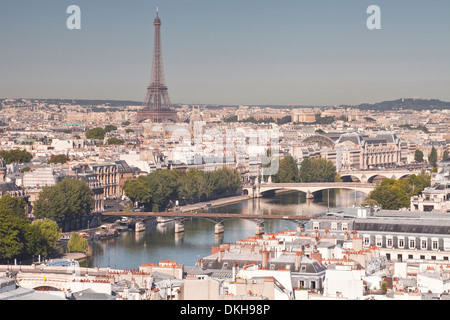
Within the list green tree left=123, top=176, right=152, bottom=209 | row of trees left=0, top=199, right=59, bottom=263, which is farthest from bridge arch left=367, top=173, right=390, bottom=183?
row of trees left=0, top=199, right=59, bottom=263

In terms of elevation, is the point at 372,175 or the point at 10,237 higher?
the point at 10,237

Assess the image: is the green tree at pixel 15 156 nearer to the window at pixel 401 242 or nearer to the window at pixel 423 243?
the window at pixel 401 242

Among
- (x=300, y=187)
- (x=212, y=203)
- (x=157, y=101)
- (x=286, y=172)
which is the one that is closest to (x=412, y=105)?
(x=157, y=101)

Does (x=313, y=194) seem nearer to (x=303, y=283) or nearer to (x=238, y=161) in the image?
(x=238, y=161)

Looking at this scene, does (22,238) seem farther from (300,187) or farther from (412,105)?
(412,105)

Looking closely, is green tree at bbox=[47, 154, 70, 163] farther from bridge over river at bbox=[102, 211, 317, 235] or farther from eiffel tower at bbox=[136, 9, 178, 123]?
eiffel tower at bbox=[136, 9, 178, 123]

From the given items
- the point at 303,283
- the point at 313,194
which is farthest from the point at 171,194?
the point at 303,283

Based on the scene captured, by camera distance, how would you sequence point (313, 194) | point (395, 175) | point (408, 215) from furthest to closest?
point (395, 175) < point (313, 194) < point (408, 215)
